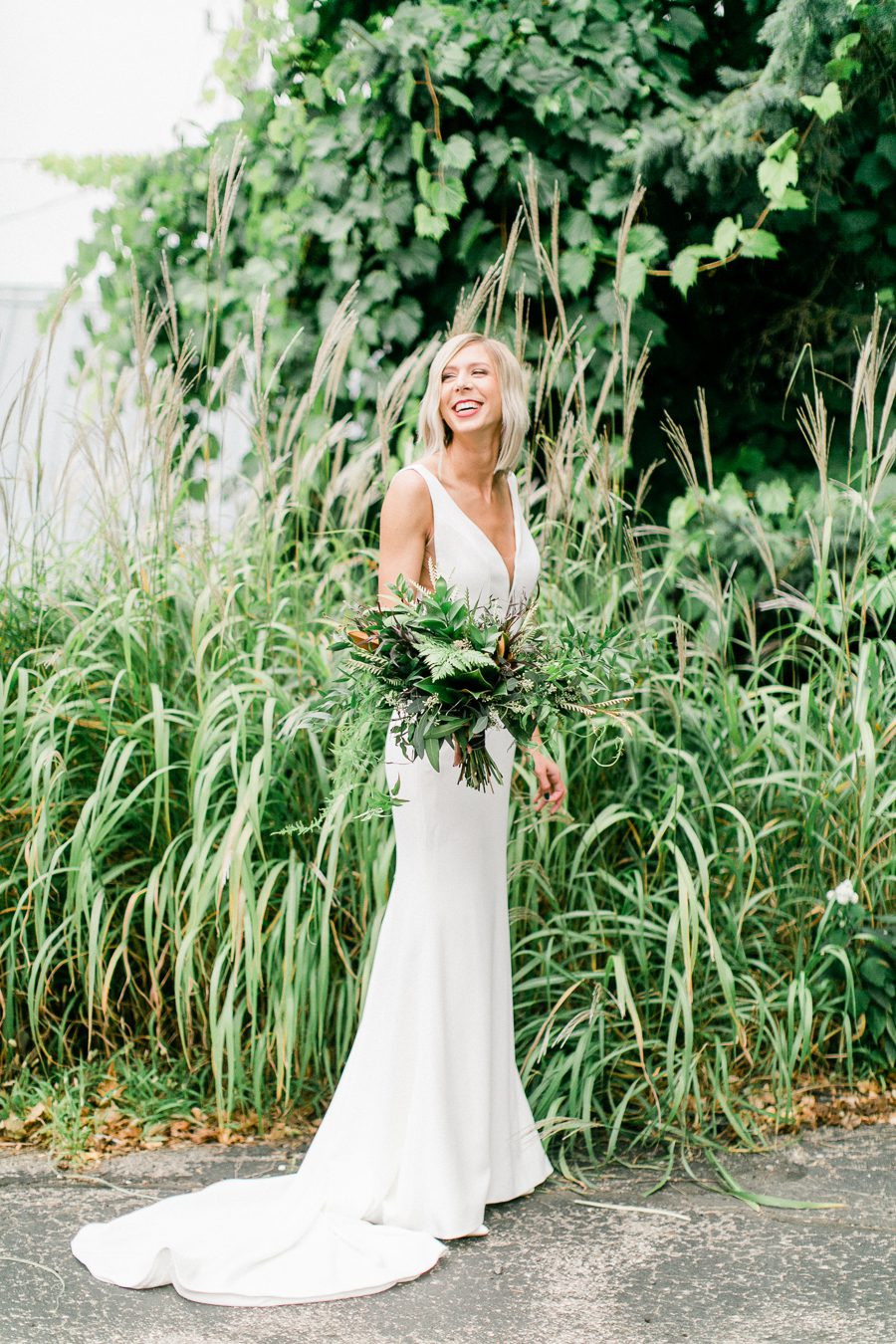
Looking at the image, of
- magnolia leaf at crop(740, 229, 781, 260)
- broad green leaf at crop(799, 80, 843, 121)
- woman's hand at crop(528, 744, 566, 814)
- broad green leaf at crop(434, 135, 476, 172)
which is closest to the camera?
woman's hand at crop(528, 744, 566, 814)

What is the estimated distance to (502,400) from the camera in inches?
111

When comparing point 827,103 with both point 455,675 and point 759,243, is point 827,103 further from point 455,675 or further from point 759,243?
point 455,675

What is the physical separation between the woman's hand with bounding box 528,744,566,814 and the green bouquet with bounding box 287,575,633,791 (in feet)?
1.18

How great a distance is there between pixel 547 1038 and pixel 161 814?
3.79ft

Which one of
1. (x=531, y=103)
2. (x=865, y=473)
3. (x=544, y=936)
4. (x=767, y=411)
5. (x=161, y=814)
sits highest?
(x=531, y=103)

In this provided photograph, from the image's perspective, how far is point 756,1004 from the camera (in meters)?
3.10

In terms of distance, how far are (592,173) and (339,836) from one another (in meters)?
2.80

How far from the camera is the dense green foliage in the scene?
4250 millimetres

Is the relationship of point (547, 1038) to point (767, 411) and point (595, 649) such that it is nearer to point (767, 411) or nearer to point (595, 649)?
point (595, 649)

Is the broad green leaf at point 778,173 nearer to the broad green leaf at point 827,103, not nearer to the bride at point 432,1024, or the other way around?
the broad green leaf at point 827,103

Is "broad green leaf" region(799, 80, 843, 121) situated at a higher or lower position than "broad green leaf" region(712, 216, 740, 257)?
higher

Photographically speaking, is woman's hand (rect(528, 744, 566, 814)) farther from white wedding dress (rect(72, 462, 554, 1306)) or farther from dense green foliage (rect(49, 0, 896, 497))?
dense green foliage (rect(49, 0, 896, 497))

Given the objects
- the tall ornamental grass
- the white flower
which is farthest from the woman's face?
the white flower

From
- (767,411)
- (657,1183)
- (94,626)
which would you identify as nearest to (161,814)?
(94,626)
